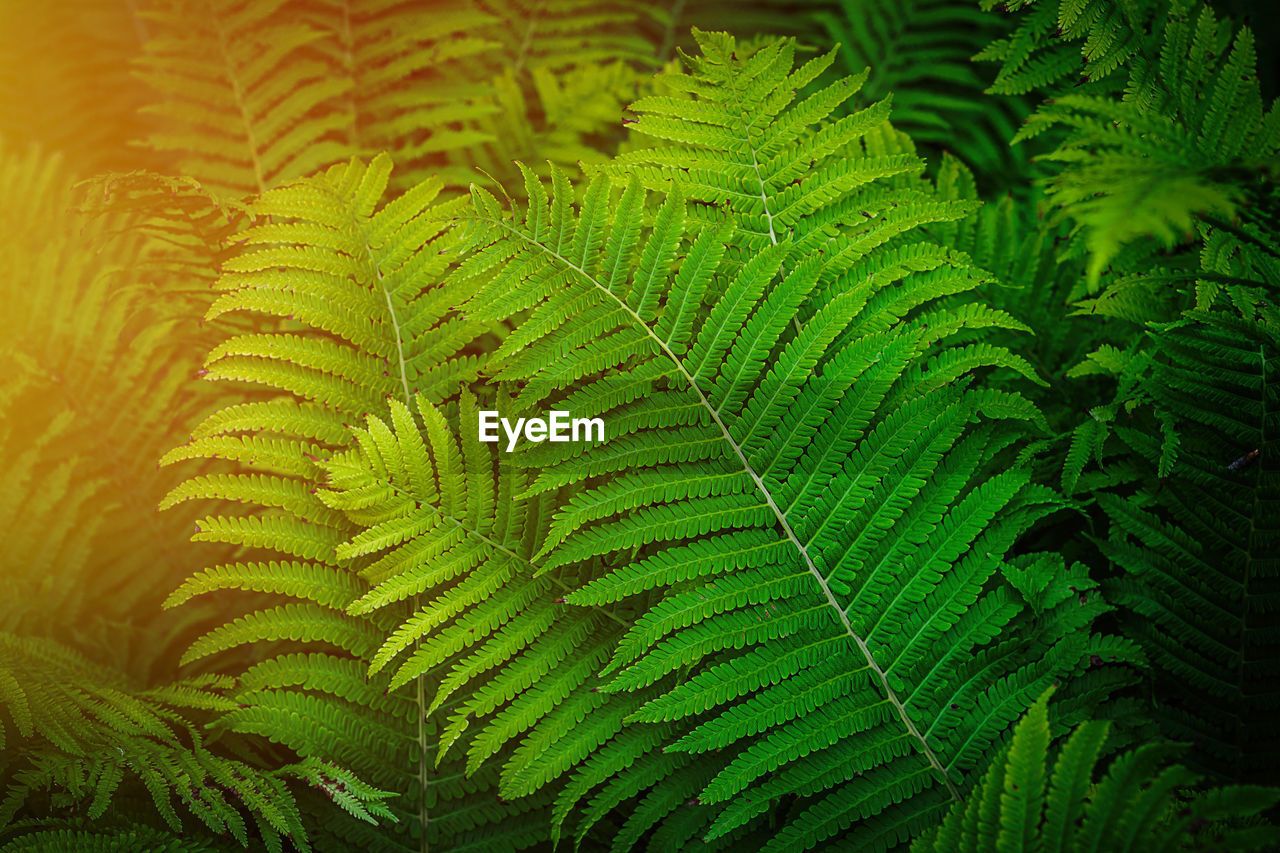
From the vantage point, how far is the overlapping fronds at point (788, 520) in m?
1.18

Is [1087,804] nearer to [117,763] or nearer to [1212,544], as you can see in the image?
[1212,544]

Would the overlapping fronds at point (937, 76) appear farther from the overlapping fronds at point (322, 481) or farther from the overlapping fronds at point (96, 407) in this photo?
the overlapping fronds at point (96, 407)

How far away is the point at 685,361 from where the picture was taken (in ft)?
4.13

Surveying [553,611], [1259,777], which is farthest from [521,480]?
[1259,777]

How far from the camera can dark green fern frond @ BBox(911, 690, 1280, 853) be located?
0.89 m

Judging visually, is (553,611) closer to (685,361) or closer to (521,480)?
(521,480)

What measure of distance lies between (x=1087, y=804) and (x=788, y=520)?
53cm

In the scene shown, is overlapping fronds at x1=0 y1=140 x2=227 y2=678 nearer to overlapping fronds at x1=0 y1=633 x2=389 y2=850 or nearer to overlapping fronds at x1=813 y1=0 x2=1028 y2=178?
overlapping fronds at x1=0 y1=633 x2=389 y2=850

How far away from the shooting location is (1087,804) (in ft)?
3.07

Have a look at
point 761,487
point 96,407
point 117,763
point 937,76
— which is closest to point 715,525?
point 761,487

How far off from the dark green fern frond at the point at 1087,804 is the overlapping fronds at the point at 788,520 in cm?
21

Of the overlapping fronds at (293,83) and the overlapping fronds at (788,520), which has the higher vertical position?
the overlapping fronds at (293,83)

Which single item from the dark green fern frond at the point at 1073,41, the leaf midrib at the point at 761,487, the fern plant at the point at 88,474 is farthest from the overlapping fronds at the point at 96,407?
the dark green fern frond at the point at 1073,41

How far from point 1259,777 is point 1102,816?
582mm
